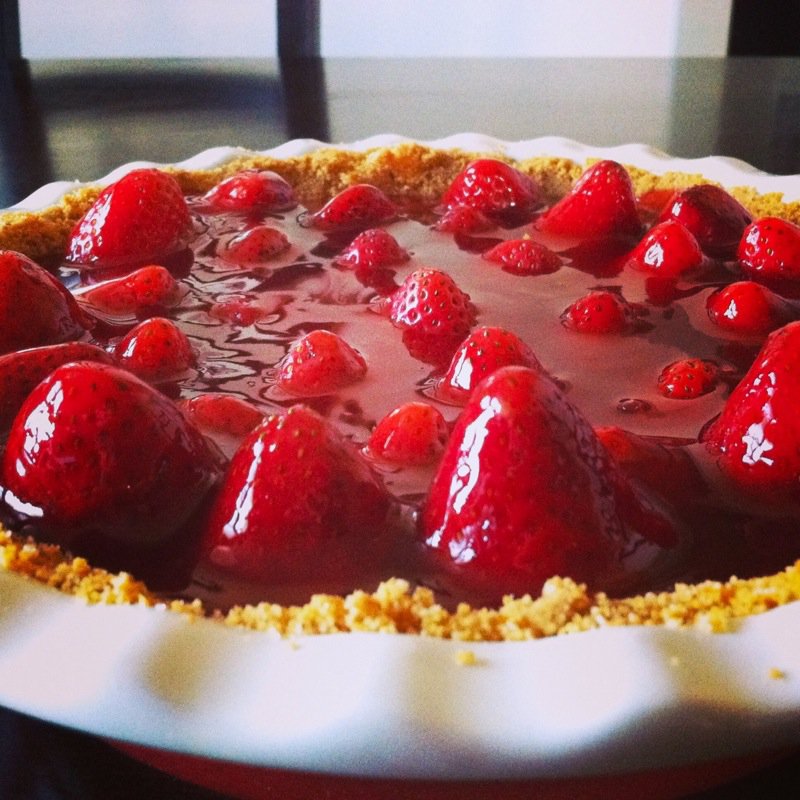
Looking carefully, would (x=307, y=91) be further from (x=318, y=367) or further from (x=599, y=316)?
(x=318, y=367)

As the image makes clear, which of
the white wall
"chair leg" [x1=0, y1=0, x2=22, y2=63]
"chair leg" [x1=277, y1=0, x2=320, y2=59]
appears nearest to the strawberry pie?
"chair leg" [x1=0, y1=0, x2=22, y2=63]

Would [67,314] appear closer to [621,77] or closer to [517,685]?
[517,685]

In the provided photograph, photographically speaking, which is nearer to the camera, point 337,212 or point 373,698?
point 373,698

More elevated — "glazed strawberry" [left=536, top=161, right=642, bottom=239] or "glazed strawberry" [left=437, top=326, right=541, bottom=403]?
"glazed strawberry" [left=437, top=326, right=541, bottom=403]

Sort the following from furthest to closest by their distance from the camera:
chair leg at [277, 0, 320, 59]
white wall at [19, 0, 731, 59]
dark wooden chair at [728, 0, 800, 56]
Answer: white wall at [19, 0, 731, 59]
dark wooden chair at [728, 0, 800, 56]
chair leg at [277, 0, 320, 59]

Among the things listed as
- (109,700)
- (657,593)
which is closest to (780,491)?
(657,593)

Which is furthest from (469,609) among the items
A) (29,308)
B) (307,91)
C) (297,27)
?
(297,27)

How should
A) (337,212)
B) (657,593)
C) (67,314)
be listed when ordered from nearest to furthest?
(657,593), (67,314), (337,212)

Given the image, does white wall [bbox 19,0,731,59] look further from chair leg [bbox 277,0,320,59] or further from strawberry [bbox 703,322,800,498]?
strawberry [bbox 703,322,800,498]
